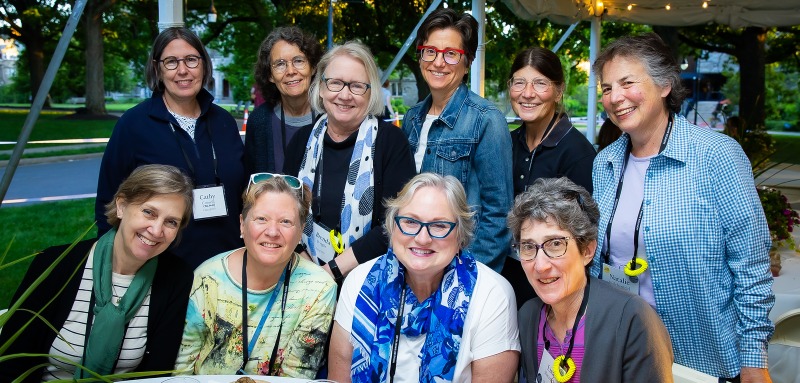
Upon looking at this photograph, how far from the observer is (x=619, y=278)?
7.73 ft

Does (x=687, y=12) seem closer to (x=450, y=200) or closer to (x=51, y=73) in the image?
(x=450, y=200)

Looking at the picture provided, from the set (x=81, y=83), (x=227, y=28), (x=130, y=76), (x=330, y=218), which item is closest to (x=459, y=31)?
(x=330, y=218)

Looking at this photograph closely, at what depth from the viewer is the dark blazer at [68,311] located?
229 cm

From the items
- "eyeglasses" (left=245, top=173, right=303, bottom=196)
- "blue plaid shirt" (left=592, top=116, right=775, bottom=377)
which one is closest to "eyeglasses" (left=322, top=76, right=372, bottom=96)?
"eyeglasses" (left=245, top=173, right=303, bottom=196)

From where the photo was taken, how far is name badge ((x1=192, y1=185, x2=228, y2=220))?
2943 millimetres

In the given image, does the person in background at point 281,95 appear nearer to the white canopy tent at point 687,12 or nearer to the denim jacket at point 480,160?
the denim jacket at point 480,160

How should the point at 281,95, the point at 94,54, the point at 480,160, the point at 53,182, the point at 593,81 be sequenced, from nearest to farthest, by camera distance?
the point at 480,160
the point at 281,95
the point at 593,81
the point at 53,182
the point at 94,54

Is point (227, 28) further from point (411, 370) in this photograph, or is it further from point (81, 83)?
point (411, 370)

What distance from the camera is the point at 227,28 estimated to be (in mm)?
27562

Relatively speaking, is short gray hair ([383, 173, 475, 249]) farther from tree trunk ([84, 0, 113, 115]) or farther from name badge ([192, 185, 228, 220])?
tree trunk ([84, 0, 113, 115])

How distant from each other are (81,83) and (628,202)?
151 ft

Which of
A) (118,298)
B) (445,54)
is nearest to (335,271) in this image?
(118,298)

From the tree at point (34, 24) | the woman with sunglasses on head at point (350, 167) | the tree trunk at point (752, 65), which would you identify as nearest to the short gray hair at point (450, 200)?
the woman with sunglasses on head at point (350, 167)

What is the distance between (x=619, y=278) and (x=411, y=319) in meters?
0.74
